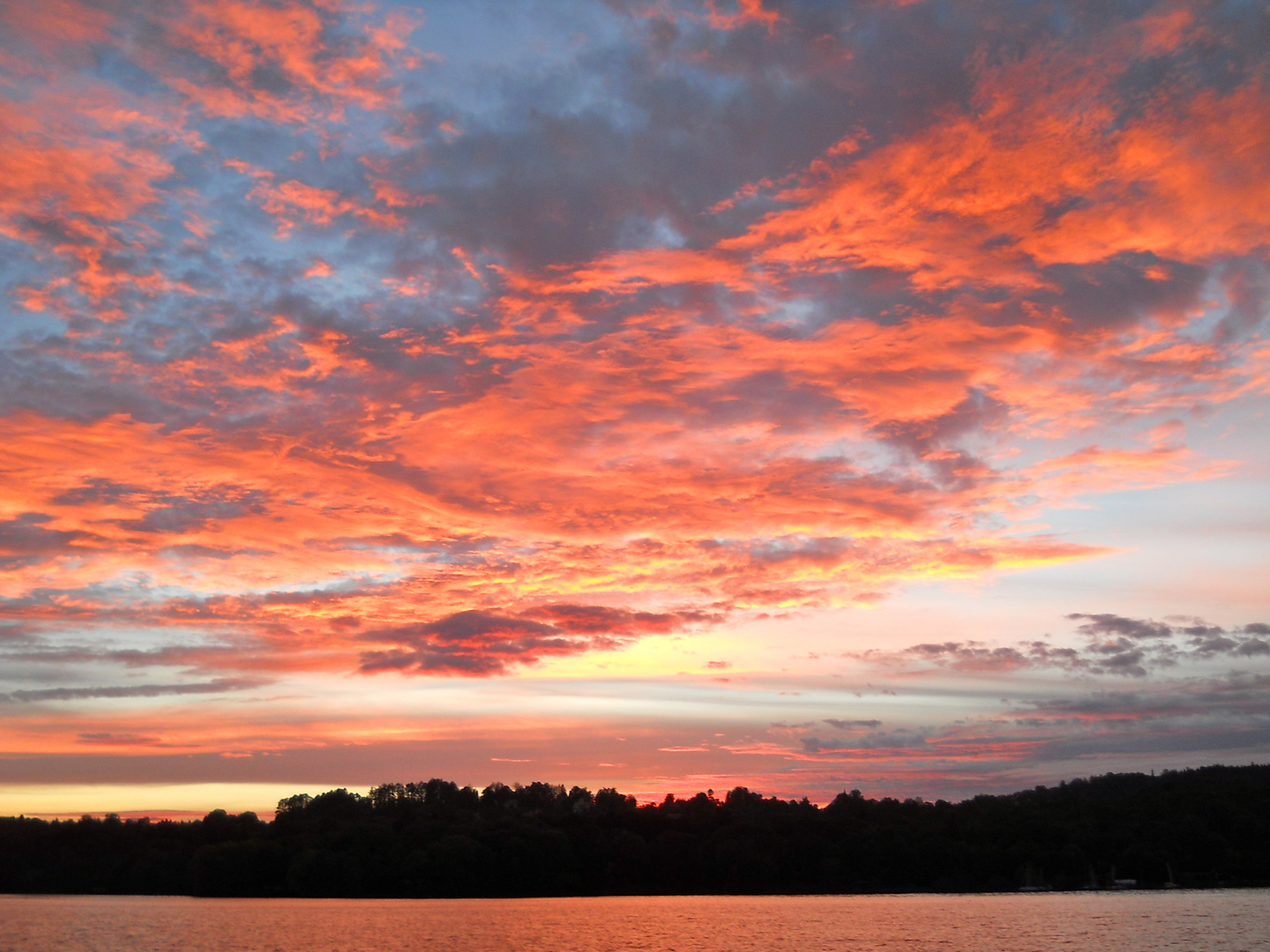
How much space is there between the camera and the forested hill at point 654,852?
157 meters

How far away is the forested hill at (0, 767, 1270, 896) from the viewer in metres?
157

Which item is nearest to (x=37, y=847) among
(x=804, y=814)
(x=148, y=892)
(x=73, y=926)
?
(x=148, y=892)

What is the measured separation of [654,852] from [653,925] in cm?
6302

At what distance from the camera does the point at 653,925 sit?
11194 cm

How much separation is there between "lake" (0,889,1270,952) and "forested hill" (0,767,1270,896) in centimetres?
479

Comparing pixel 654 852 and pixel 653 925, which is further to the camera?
pixel 654 852

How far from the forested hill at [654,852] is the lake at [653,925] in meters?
4.79

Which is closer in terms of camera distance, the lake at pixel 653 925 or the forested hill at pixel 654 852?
the lake at pixel 653 925

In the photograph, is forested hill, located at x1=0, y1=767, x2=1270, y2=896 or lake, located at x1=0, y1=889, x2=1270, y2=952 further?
forested hill, located at x1=0, y1=767, x2=1270, y2=896

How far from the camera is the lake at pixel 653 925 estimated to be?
80188 mm

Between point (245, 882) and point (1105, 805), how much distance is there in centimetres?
16609

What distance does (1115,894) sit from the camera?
168000 mm

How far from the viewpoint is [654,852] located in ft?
567

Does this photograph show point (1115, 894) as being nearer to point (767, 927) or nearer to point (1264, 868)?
point (1264, 868)
